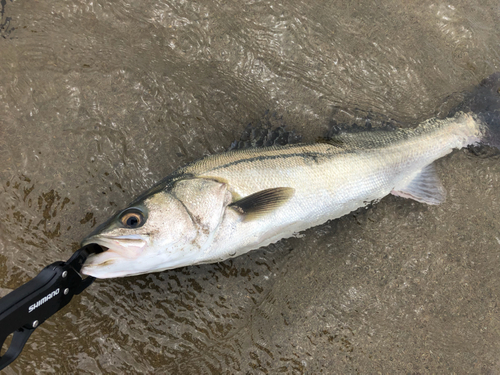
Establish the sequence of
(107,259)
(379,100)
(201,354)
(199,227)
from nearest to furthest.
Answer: (107,259), (199,227), (201,354), (379,100)

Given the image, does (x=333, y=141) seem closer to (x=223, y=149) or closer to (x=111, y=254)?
(x=223, y=149)

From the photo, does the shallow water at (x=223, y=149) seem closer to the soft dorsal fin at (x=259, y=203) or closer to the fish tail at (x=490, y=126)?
the fish tail at (x=490, y=126)

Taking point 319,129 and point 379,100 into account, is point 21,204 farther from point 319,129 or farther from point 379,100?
point 379,100

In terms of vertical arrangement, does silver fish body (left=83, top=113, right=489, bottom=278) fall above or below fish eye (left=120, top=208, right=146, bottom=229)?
below

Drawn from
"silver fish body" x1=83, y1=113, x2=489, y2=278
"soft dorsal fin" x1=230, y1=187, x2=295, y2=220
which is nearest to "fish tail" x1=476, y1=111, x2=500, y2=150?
"silver fish body" x1=83, y1=113, x2=489, y2=278

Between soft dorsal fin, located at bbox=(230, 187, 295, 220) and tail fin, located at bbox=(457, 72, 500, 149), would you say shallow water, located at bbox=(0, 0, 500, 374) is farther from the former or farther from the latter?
soft dorsal fin, located at bbox=(230, 187, 295, 220)

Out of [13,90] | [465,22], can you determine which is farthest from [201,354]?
[465,22]

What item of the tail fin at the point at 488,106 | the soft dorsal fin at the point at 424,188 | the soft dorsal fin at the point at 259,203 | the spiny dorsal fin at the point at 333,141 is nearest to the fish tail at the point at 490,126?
the tail fin at the point at 488,106

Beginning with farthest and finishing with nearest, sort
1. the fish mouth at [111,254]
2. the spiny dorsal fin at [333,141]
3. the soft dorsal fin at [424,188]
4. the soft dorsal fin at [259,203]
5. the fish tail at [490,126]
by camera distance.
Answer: the fish tail at [490,126] < the soft dorsal fin at [424,188] < the spiny dorsal fin at [333,141] < the soft dorsal fin at [259,203] < the fish mouth at [111,254]
